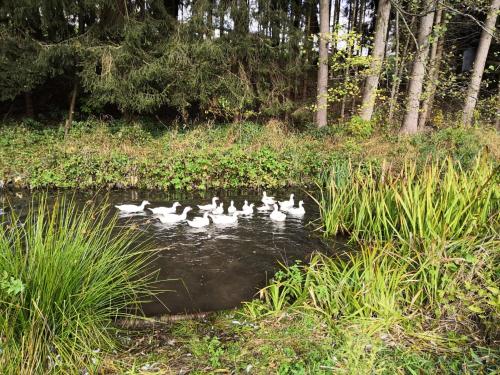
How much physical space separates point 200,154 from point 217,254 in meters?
5.16

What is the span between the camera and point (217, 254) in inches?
244

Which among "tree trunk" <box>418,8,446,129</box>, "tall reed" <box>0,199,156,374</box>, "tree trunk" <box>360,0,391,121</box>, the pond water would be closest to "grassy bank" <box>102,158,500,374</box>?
"tall reed" <box>0,199,156,374</box>

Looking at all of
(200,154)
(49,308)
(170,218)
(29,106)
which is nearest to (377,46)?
(200,154)

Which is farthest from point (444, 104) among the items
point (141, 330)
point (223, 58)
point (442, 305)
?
point (141, 330)

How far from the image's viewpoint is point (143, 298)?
4.66 metres

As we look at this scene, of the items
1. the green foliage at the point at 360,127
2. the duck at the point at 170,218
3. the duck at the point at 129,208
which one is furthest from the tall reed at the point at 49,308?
the green foliage at the point at 360,127

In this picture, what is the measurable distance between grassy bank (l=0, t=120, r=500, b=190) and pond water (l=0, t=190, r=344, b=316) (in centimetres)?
108

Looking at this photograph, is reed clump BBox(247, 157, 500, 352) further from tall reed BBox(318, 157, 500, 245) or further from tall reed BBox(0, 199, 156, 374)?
tall reed BBox(0, 199, 156, 374)

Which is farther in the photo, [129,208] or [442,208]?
[129,208]

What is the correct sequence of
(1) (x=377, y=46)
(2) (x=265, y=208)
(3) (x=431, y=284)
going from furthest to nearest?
(1) (x=377, y=46), (2) (x=265, y=208), (3) (x=431, y=284)

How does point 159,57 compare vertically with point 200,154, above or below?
above

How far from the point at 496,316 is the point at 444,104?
23.1m

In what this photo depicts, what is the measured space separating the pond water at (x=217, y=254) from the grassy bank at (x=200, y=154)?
1.08m

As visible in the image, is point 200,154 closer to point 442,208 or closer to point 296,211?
point 296,211
